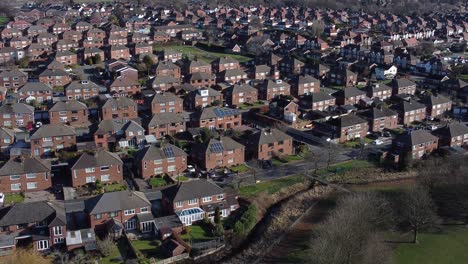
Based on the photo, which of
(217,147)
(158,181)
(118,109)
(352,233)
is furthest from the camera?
(118,109)

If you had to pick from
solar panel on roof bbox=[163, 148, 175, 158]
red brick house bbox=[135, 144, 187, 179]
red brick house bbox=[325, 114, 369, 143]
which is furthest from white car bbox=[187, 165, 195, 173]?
red brick house bbox=[325, 114, 369, 143]

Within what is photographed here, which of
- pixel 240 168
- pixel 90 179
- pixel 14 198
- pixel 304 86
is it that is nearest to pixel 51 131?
pixel 90 179

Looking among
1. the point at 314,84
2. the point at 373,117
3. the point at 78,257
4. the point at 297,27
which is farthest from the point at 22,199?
the point at 297,27

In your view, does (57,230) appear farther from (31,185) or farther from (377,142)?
(377,142)

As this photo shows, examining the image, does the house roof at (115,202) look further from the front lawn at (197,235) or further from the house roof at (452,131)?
the house roof at (452,131)

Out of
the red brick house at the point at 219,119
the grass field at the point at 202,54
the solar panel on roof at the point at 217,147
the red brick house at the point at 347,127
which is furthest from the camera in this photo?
the grass field at the point at 202,54

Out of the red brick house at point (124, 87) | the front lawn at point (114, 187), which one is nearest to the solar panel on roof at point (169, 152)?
the front lawn at point (114, 187)

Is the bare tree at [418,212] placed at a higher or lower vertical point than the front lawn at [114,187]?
higher
